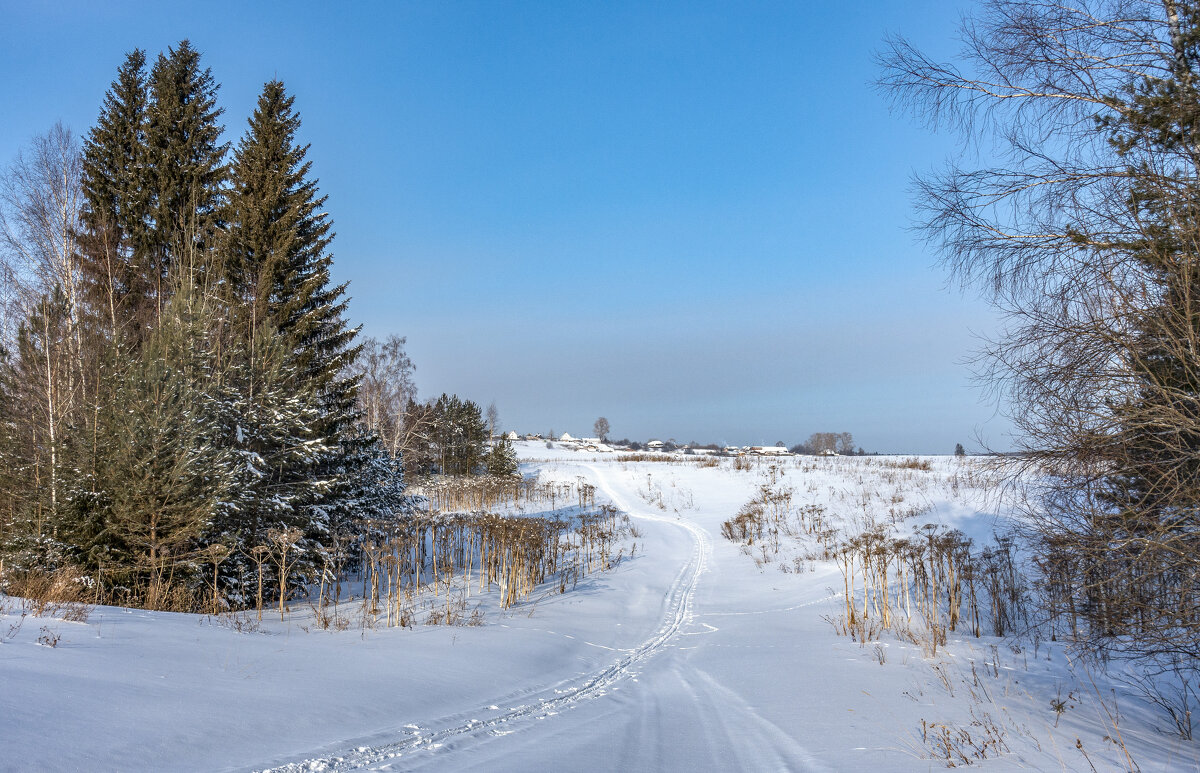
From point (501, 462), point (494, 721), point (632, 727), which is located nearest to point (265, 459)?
point (494, 721)

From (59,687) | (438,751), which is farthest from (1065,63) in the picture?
(59,687)

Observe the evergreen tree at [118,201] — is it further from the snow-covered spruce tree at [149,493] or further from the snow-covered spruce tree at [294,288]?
the snow-covered spruce tree at [149,493]

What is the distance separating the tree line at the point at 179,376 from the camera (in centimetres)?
974

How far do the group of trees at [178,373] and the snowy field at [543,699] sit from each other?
245 cm

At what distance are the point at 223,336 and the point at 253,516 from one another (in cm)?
528

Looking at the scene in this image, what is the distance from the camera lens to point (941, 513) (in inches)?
750

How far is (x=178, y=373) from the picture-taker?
415 inches

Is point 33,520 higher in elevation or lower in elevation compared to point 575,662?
higher

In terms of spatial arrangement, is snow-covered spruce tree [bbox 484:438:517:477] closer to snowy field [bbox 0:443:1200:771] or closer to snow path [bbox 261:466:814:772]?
snowy field [bbox 0:443:1200:771]

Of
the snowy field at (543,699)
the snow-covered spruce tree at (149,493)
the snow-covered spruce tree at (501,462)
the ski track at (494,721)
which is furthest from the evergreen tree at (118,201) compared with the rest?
the snow-covered spruce tree at (501,462)

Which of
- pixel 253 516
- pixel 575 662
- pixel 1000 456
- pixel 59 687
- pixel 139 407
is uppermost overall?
pixel 139 407

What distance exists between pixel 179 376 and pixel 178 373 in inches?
3.1

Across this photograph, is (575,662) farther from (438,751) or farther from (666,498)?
(666,498)

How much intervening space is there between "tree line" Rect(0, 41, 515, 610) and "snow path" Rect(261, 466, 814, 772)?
15.1 feet
